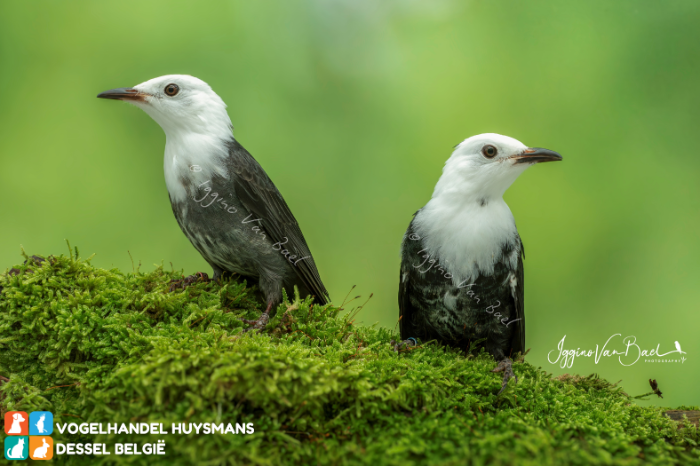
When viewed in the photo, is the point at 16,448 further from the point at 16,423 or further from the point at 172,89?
the point at 172,89

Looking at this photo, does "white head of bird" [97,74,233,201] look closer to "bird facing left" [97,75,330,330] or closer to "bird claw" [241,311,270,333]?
"bird facing left" [97,75,330,330]

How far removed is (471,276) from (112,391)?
2.22 m

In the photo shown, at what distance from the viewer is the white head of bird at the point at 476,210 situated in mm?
2971

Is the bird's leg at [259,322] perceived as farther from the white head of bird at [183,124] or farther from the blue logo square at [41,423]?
the blue logo square at [41,423]

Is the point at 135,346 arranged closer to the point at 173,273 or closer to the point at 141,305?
the point at 141,305

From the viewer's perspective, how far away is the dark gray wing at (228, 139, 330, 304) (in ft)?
10.5

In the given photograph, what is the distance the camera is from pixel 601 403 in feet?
9.21

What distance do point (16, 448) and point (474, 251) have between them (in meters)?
2.77

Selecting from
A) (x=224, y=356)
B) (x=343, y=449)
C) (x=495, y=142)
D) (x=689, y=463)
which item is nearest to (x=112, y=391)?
(x=224, y=356)

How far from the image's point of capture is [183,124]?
324cm

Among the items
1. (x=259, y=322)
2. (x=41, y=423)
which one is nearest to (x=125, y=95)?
(x=259, y=322)

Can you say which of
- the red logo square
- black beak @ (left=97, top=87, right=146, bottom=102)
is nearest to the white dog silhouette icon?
the red logo square

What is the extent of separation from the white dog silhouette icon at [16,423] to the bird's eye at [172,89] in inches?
84.9

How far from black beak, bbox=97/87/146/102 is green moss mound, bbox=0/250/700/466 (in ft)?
3.74
